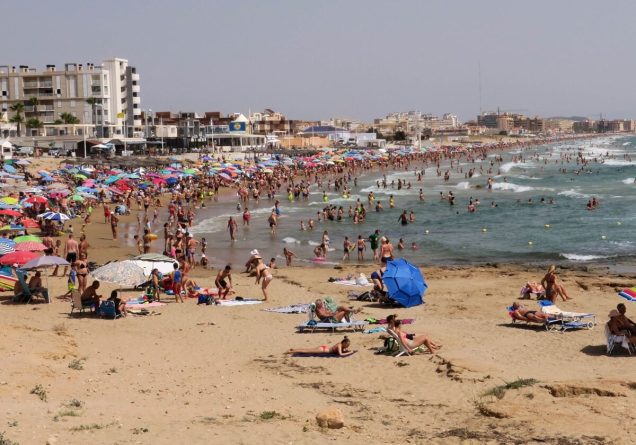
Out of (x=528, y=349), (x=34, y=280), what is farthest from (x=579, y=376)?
(x=34, y=280)

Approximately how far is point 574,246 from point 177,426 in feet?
66.0

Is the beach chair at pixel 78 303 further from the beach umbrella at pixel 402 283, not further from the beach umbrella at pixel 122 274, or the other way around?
the beach umbrella at pixel 402 283

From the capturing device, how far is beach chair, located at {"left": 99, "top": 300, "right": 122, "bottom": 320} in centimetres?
1354

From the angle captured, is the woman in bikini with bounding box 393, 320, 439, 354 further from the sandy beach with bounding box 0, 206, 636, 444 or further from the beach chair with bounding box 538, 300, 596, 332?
the beach chair with bounding box 538, 300, 596, 332

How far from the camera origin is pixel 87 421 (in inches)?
293

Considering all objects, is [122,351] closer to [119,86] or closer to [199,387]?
[199,387]

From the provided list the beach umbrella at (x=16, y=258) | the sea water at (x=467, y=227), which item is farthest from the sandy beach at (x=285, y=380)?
the sea water at (x=467, y=227)

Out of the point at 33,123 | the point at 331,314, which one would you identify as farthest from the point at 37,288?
the point at 33,123

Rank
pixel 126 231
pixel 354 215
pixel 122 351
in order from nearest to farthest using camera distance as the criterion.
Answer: pixel 122 351
pixel 126 231
pixel 354 215

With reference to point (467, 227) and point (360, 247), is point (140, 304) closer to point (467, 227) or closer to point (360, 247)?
point (360, 247)

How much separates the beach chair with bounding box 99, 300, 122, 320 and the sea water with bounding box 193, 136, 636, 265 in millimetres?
9083

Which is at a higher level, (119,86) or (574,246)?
(119,86)

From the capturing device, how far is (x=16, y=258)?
15000mm

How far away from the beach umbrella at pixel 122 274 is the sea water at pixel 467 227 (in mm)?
7204
